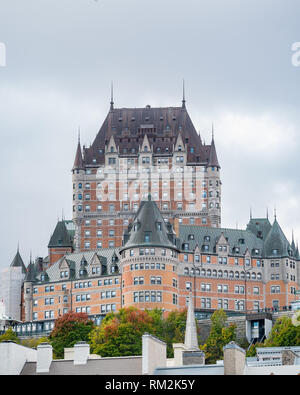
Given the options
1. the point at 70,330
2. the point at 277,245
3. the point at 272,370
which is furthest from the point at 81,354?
the point at 277,245

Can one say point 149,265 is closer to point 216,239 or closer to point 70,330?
point 216,239

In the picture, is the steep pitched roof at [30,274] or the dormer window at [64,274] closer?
the dormer window at [64,274]

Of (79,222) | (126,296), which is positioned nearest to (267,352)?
(126,296)

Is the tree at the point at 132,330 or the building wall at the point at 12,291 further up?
the building wall at the point at 12,291

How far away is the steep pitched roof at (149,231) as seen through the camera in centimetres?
16846

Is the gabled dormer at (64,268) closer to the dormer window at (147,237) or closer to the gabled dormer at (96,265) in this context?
the gabled dormer at (96,265)

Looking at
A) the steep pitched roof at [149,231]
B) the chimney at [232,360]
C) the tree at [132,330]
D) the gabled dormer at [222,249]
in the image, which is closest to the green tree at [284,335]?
the tree at [132,330]

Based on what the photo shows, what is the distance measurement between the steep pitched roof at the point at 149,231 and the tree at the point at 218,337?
52.5 feet

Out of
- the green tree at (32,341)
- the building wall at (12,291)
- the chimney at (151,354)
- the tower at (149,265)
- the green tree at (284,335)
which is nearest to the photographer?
the chimney at (151,354)

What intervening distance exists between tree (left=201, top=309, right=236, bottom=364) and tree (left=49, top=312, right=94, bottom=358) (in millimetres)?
17119

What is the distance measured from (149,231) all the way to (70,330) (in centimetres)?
1975

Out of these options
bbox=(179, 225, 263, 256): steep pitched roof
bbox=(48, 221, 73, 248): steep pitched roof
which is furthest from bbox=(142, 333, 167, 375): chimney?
bbox=(48, 221, 73, 248): steep pitched roof

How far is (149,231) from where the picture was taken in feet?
554
